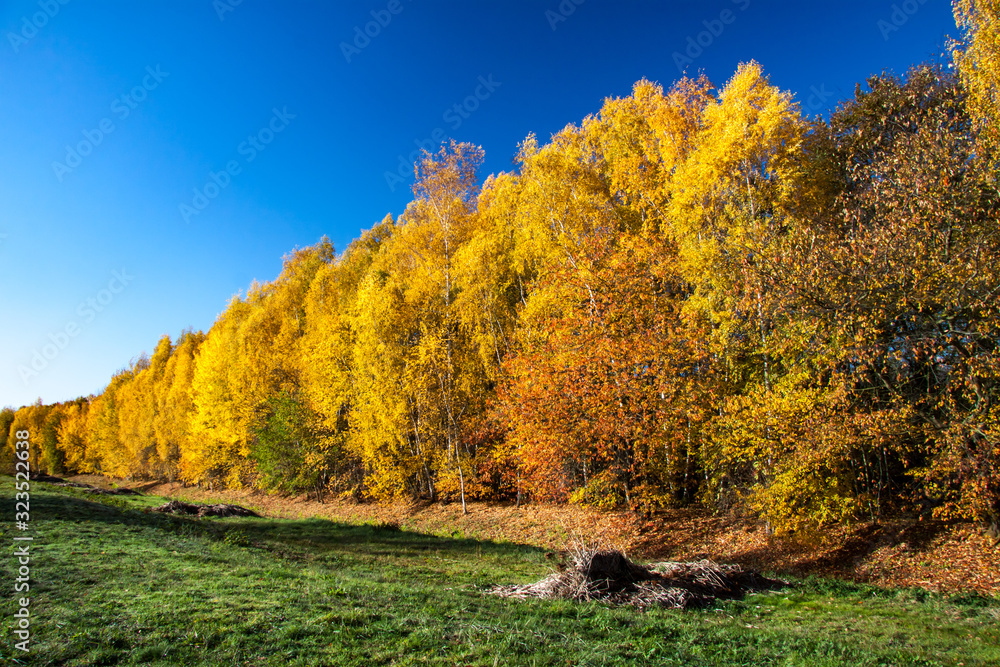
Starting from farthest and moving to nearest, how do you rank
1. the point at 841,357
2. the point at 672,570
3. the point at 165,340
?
the point at 165,340, the point at 841,357, the point at 672,570

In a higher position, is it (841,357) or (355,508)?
(841,357)

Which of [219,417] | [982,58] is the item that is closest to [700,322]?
[982,58]

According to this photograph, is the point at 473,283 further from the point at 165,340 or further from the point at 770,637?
the point at 165,340

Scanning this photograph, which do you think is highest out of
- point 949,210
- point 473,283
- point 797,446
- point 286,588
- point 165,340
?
point 165,340

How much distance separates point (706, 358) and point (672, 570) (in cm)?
747

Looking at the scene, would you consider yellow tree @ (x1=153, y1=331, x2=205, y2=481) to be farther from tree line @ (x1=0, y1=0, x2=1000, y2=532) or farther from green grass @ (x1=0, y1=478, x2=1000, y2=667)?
green grass @ (x1=0, y1=478, x2=1000, y2=667)

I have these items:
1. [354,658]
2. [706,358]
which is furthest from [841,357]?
[354,658]

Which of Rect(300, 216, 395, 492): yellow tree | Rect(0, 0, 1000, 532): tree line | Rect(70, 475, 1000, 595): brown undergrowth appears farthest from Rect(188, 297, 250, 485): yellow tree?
Rect(70, 475, 1000, 595): brown undergrowth

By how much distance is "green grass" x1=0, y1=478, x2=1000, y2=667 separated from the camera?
5285mm

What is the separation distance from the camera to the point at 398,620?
256 inches

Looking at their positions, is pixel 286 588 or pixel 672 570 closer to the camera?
pixel 286 588

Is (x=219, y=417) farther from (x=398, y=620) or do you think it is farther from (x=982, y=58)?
(x=982, y=58)

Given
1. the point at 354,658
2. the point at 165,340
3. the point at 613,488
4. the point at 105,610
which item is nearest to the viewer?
the point at 354,658

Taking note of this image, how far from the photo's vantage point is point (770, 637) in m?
6.60
